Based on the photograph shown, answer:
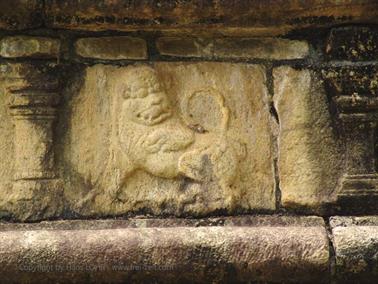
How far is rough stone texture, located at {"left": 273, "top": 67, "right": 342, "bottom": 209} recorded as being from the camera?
3.85 m

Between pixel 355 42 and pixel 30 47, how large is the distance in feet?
4.26

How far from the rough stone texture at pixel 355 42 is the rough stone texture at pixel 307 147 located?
15 centimetres

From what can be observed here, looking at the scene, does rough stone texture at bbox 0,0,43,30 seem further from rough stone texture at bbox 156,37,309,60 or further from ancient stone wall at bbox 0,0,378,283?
rough stone texture at bbox 156,37,309,60

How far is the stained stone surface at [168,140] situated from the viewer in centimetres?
384

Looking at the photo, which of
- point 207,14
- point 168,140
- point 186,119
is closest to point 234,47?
point 207,14

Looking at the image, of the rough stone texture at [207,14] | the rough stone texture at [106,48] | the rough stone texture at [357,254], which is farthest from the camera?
the rough stone texture at [106,48]

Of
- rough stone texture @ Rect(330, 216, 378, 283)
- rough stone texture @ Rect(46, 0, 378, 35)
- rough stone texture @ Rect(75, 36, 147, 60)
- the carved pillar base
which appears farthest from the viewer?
rough stone texture @ Rect(75, 36, 147, 60)

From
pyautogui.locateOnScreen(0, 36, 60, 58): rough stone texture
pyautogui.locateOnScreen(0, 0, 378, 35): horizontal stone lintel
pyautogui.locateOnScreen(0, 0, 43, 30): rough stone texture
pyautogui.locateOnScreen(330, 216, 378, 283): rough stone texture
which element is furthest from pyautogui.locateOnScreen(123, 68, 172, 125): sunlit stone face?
pyautogui.locateOnScreen(330, 216, 378, 283): rough stone texture

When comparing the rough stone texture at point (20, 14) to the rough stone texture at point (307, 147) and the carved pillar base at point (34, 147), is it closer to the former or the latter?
the carved pillar base at point (34, 147)

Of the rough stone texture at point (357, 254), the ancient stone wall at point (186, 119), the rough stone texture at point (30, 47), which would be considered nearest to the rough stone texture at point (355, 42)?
the ancient stone wall at point (186, 119)

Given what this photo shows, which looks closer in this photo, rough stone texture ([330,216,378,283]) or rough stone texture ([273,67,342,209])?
rough stone texture ([330,216,378,283])

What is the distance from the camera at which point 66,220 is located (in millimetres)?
3855

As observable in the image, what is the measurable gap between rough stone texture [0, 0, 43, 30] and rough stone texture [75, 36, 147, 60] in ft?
0.67

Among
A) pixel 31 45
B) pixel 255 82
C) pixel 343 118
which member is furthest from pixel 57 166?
pixel 343 118
